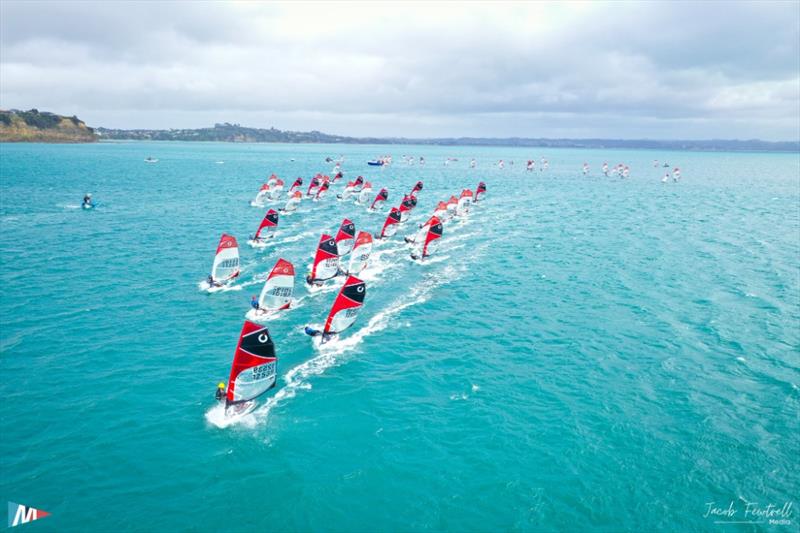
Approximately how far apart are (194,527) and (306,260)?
136 feet

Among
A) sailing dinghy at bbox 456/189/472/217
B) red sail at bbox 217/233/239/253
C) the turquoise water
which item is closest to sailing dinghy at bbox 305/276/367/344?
the turquoise water

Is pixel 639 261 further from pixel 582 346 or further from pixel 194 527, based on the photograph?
pixel 194 527

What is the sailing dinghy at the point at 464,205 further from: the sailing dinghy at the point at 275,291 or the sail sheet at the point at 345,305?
the sail sheet at the point at 345,305

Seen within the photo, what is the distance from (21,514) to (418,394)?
2132cm

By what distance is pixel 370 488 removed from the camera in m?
23.7

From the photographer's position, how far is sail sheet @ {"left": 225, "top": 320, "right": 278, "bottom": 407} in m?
27.9

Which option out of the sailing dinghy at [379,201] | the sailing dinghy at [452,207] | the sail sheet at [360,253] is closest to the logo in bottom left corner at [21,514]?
the sail sheet at [360,253]

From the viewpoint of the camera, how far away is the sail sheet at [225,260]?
4903cm

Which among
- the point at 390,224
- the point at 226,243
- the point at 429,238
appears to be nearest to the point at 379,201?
the point at 390,224

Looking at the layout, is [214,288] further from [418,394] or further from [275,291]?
[418,394]

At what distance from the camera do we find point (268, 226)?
6806 cm

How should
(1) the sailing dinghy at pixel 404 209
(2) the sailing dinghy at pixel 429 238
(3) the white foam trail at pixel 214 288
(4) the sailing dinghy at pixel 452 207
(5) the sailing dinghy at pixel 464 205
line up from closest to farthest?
(3) the white foam trail at pixel 214 288
(2) the sailing dinghy at pixel 429 238
(1) the sailing dinghy at pixel 404 209
(4) the sailing dinghy at pixel 452 207
(5) the sailing dinghy at pixel 464 205

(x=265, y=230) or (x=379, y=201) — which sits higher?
(x=379, y=201)

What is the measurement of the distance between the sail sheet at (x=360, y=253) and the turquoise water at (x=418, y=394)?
2.18 meters
